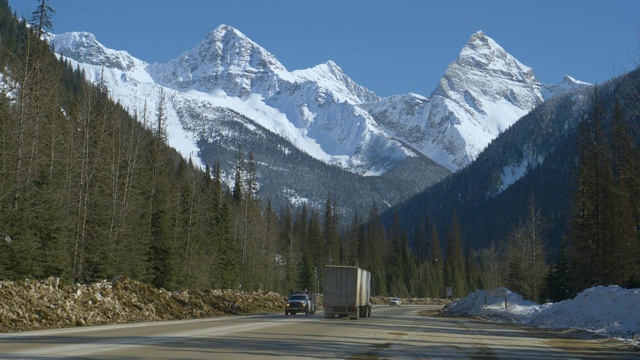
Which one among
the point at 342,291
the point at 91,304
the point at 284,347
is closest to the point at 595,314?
the point at 342,291

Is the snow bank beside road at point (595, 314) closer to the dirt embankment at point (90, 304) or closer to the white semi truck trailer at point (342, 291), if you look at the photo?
the white semi truck trailer at point (342, 291)

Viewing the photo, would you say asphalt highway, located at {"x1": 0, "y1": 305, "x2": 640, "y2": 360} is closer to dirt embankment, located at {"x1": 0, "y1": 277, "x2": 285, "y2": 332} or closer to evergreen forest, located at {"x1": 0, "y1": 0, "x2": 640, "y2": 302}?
dirt embankment, located at {"x1": 0, "y1": 277, "x2": 285, "y2": 332}

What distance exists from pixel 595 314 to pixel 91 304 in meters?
25.4

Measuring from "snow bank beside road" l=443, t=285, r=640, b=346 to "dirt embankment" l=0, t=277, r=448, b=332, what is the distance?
22.4 meters

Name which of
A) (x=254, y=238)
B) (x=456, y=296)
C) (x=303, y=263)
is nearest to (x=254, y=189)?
(x=254, y=238)

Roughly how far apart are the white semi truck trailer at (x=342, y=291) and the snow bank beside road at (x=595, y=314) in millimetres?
11163

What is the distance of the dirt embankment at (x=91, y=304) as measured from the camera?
28.8 metres

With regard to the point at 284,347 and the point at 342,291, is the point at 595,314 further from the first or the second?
the point at 284,347

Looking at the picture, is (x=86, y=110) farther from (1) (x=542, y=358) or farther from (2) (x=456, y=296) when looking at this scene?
(2) (x=456, y=296)

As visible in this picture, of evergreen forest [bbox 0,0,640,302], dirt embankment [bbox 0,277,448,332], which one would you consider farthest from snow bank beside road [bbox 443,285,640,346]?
dirt embankment [bbox 0,277,448,332]

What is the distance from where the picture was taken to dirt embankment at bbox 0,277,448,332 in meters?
28.8

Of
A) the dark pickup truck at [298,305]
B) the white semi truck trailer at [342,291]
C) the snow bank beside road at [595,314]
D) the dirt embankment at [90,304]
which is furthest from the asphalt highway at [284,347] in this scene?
the dark pickup truck at [298,305]

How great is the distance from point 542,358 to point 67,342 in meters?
13.5

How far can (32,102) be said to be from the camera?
36.8 m
